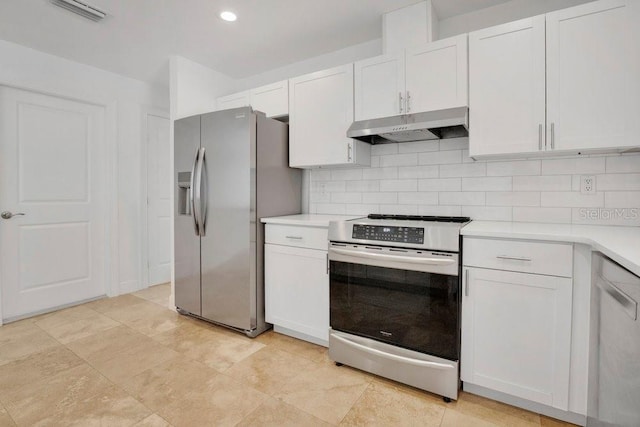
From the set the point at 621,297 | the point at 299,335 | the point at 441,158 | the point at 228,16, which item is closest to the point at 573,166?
the point at 441,158

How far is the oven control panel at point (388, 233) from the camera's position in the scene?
1843mm

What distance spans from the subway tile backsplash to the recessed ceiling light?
142 cm

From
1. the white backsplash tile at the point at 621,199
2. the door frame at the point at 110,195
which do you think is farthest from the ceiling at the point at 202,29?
the white backsplash tile at the point at 621,199

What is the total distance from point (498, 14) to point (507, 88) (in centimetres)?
77

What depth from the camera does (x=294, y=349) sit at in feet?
7.85

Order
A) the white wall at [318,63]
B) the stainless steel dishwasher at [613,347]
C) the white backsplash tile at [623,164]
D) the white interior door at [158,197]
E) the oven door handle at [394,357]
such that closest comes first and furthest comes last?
the stainless steel dishwasher at [613,347]
the oven door handle at [394,357]
the white backsplash tile at [623,164]
the white wall at [318,63]
the white interior door at [158,197]

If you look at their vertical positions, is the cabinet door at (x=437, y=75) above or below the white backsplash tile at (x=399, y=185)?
→ above

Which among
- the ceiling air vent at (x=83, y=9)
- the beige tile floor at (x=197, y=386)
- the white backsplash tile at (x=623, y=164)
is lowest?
the beige tile floor at (x=197, y=386)

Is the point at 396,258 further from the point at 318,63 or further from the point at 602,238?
the point at 318,63

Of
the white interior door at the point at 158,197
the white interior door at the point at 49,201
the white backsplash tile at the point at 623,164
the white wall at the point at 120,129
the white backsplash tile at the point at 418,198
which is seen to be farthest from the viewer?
the white interior door at the point at 158,197

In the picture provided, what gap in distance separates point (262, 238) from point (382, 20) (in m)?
1.93

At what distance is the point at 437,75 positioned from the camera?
2.14 metres

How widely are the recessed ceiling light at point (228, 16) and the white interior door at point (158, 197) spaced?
2022 mm

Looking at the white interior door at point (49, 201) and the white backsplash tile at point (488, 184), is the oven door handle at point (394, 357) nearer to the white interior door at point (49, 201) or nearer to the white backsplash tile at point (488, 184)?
the white backsplash tile at point (488, 184)
